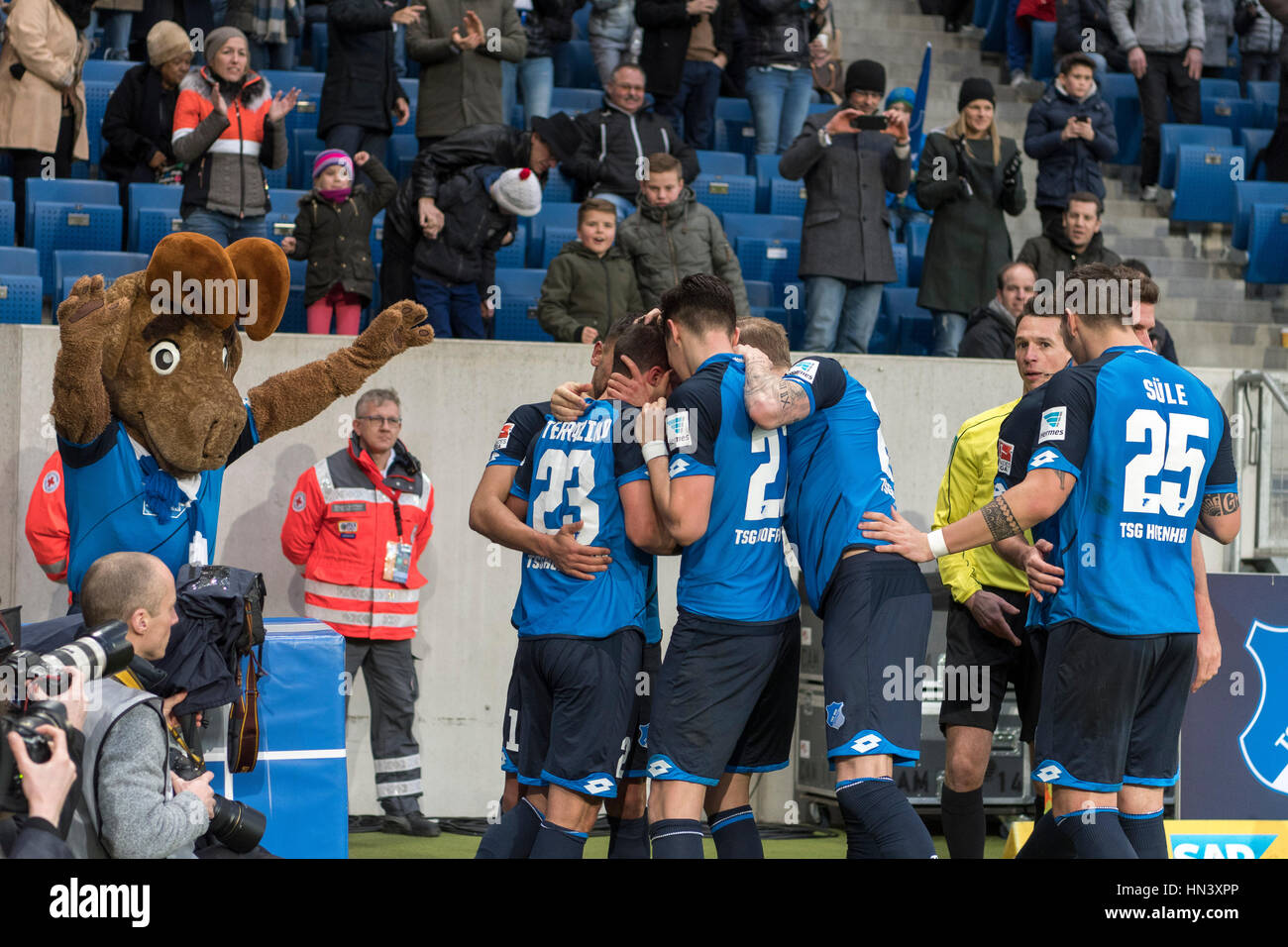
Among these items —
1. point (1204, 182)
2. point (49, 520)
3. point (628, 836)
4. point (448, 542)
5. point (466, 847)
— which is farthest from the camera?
point (1204, 182)

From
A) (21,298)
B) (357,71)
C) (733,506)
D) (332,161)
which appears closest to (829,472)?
(733,506)

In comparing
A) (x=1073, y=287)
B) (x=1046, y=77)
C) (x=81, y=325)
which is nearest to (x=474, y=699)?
(x=81, y=325)

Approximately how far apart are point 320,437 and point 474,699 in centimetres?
160

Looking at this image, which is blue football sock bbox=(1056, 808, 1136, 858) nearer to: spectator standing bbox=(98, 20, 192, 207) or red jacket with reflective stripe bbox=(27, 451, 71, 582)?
red jacket with reflective stripe bbox=(27, 451, 71, 582)

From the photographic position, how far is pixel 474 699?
8.40 metres

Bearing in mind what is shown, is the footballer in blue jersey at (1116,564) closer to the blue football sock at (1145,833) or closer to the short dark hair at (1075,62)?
the blue football sock at (1145,833)

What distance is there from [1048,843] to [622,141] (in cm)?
613

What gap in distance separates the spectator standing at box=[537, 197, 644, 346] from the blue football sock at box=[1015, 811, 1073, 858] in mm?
4491

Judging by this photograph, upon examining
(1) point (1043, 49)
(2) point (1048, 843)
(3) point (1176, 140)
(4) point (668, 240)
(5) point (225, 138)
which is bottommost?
(2) point (1048, 843)

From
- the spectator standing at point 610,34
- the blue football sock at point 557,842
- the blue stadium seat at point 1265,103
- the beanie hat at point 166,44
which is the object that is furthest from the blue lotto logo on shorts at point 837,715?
the blue stadium seat at point 1265,103

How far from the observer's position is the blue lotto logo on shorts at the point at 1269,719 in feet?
23.3

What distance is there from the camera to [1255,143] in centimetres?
1261

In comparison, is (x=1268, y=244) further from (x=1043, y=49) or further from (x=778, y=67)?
(x=778, y=67)

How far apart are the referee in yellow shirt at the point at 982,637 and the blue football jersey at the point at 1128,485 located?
104 centimetres
